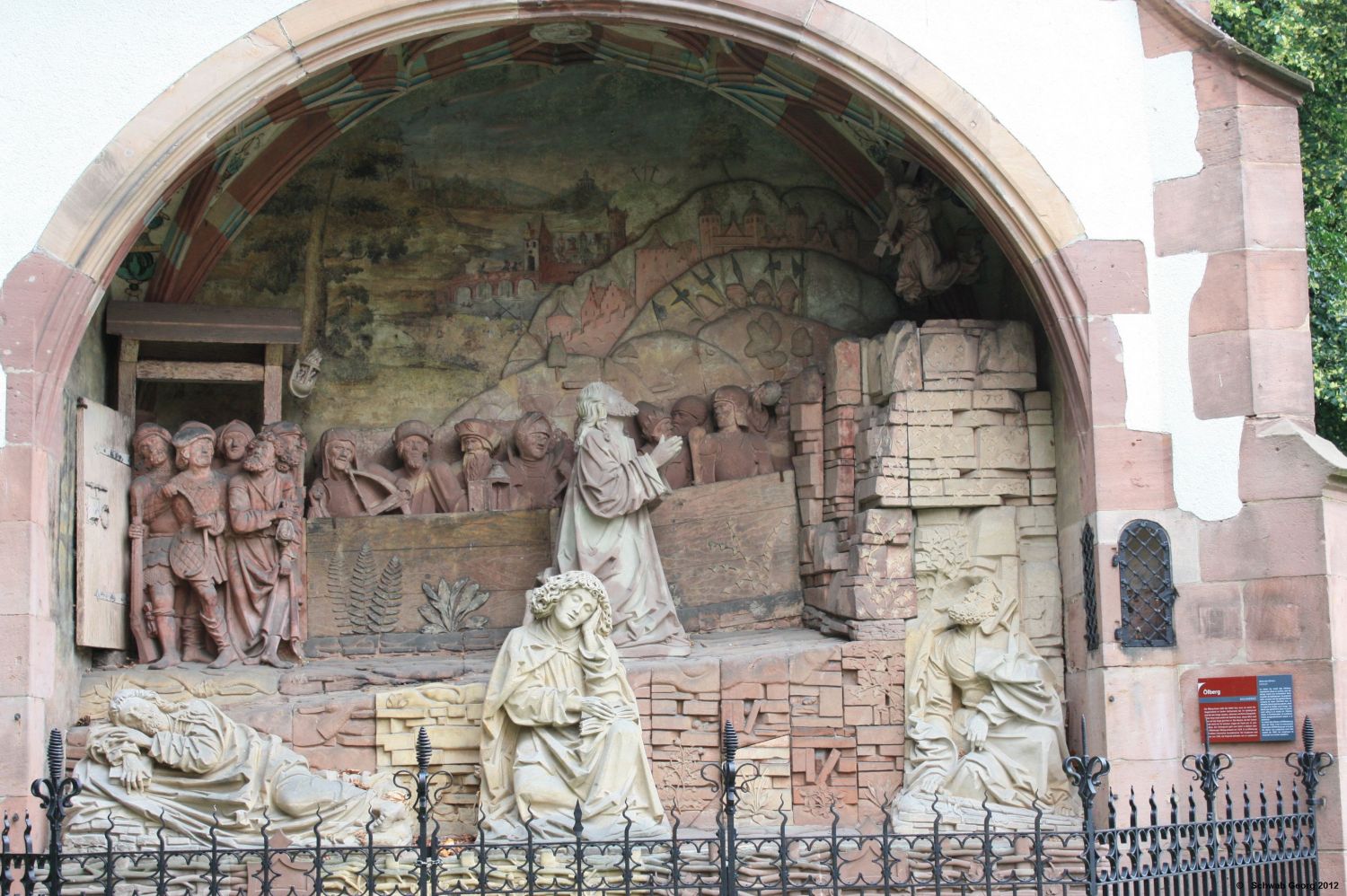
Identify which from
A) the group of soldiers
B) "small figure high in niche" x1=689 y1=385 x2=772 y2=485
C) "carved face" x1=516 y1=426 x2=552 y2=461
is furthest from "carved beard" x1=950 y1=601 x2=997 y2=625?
the group of soldiers

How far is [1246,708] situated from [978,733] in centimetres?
164

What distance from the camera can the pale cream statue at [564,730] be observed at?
39.0 ft

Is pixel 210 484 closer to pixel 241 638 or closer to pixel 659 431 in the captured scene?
pixel 241 638

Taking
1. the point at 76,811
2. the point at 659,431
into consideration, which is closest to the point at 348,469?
the point at 659,431

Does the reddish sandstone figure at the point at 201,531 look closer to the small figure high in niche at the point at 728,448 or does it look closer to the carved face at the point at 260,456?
the carved face at the point at 260,456

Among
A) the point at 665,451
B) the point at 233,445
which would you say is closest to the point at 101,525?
the point at 233,445

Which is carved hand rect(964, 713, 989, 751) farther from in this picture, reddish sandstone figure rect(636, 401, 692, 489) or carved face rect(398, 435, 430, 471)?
carved face rect(398, 435, 430, 471)

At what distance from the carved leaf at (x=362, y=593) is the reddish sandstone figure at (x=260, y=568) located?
19.9 inches

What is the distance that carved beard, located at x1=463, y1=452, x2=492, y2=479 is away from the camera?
14.2m

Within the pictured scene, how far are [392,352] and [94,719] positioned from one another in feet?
11.7

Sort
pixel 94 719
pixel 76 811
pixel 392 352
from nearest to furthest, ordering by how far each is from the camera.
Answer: pixel 76 811
pixel 94 719
pixel 392 352

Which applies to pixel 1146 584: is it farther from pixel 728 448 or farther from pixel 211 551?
pixel 211 551

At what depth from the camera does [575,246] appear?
15031mm

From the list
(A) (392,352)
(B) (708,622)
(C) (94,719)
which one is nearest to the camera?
(C) (94,719)
